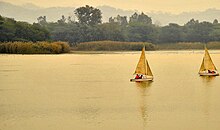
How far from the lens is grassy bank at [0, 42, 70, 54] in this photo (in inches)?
2776

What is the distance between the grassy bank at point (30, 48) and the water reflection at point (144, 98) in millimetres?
40152

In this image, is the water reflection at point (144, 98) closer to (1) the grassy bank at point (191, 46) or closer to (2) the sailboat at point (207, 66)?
(2) the sailboat at point (207, 66)

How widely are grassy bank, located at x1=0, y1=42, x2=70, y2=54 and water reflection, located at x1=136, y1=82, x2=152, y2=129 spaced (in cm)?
4015

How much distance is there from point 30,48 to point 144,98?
48.3 metres

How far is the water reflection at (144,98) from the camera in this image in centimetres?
2032

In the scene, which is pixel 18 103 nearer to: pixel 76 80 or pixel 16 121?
pixel 16 121

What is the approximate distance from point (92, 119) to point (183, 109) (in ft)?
15.1

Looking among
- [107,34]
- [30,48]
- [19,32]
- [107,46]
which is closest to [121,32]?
[107,34]

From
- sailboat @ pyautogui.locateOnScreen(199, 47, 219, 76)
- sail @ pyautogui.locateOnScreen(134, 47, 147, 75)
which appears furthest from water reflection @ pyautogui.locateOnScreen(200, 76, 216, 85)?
sail @ pyautogui.locateOnScreen(134, 47, 147, 75)

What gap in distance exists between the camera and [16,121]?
771 inches

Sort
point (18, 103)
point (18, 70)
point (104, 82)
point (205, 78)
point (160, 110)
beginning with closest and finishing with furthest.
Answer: point (160, 110) → point (18, 103) → point (104, 82) → point (205, 78) → point (18, 70)

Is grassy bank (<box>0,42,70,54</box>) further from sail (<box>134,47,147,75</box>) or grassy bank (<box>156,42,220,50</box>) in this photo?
grassy bank (<box>156,42,220,50</box>)

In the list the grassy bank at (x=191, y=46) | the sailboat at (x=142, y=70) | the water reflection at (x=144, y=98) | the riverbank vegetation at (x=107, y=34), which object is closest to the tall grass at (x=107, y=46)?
the riverbank vegetation at (x=107, y=34)

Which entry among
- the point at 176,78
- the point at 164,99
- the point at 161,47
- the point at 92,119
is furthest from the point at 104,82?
the point at 161,47
